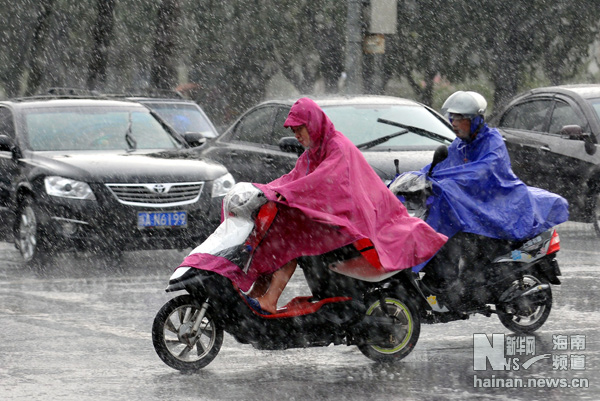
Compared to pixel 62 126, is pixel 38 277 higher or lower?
lower

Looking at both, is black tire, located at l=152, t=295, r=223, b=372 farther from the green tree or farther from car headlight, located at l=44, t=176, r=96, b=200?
the green tree

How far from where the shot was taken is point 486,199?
754 centimetres

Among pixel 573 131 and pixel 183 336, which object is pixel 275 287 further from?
pixel 573 131

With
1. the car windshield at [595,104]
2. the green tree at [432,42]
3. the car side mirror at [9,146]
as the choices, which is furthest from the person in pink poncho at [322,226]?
the green tree at [432,42]

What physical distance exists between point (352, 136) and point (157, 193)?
2.05 metres

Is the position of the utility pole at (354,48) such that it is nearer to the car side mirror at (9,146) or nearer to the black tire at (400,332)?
the car side mirror at (9,146)

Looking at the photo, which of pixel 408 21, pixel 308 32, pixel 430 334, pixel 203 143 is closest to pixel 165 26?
pixel 408 21

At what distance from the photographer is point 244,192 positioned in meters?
6.71

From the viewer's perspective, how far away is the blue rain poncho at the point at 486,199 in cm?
739

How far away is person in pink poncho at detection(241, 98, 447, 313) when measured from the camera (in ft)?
22.0

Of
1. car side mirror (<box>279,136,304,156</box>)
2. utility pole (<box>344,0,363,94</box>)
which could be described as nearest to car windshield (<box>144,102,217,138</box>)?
utility pole (<box>344,0,363,94</box>)

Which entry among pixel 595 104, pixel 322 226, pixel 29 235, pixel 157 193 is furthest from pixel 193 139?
pixel 322 226

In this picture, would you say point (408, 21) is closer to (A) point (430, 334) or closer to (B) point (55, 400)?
(A) point (430, 334)

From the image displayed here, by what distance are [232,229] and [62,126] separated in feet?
20.1
